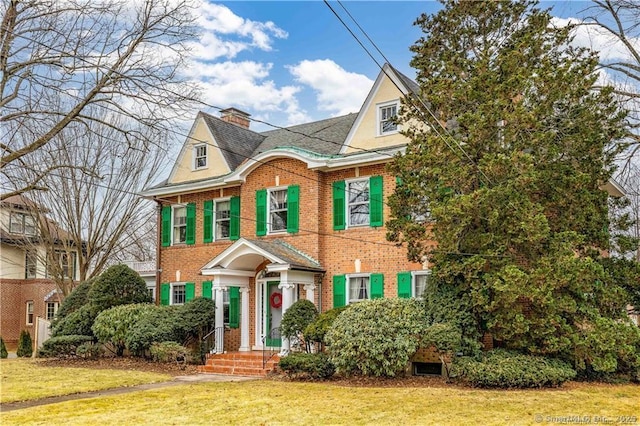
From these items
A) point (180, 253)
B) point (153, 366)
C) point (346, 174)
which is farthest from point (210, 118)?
point (153, 366)

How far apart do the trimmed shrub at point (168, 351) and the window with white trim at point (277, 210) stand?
15.2 feet

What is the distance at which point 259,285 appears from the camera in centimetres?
1952

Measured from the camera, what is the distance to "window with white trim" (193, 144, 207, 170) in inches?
861

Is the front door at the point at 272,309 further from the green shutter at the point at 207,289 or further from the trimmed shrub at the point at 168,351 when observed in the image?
the trimmed shrub at the point at 168,351

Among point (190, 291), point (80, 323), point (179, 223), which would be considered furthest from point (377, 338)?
point (80, 323)

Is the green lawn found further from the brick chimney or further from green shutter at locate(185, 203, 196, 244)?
the brick chimney

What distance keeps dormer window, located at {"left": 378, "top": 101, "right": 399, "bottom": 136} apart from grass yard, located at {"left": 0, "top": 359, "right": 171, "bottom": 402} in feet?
30.1

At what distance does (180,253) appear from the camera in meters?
21.8

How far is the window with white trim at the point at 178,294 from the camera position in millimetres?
21547

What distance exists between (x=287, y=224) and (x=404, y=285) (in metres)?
4.40

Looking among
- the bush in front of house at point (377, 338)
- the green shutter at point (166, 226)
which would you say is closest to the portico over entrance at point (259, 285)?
the bush in front of house at point (377, 338)

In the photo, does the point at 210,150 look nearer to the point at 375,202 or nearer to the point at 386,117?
the point at 386,117

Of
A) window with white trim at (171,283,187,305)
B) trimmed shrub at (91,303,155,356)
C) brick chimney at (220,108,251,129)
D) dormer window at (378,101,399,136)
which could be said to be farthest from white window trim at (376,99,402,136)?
trimmed shrub at (91,303,155,356)

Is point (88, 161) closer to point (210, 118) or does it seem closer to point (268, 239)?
point (210, 118)
